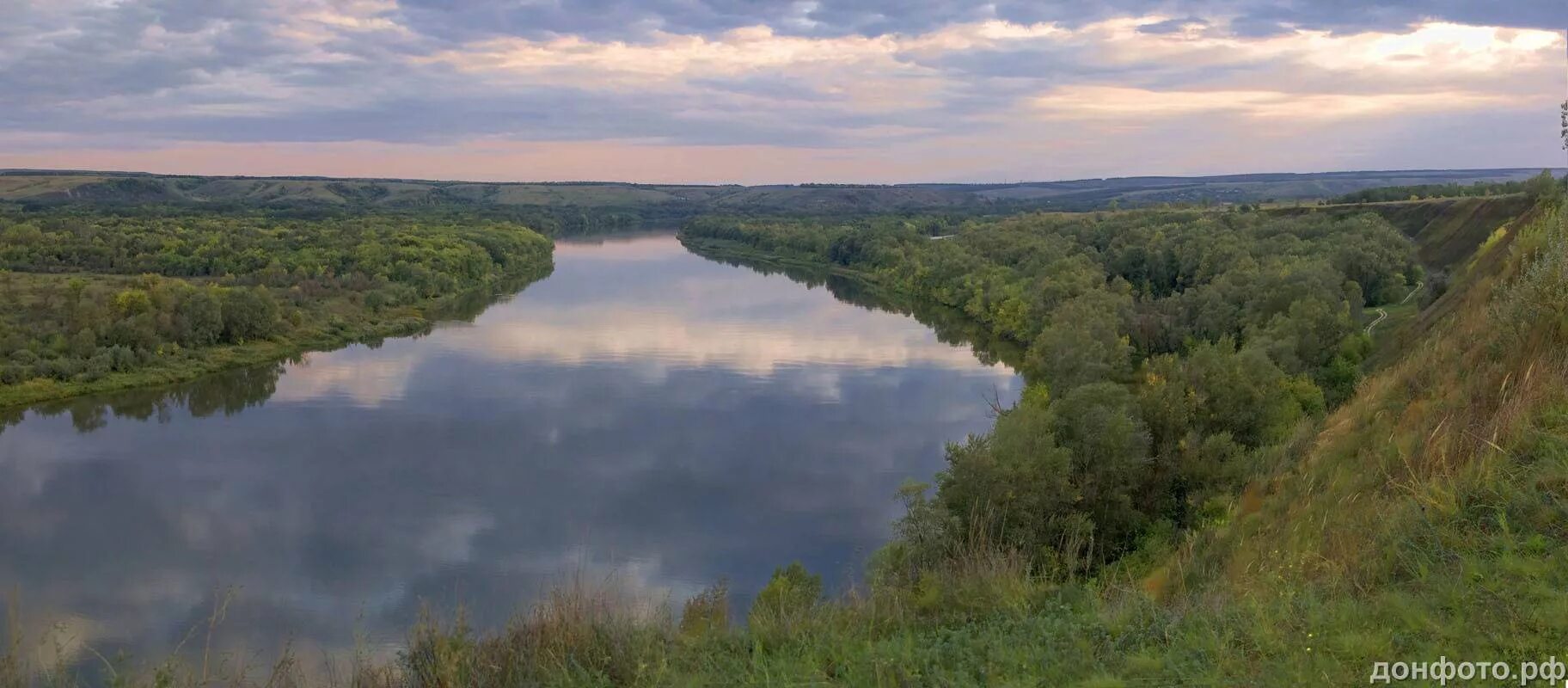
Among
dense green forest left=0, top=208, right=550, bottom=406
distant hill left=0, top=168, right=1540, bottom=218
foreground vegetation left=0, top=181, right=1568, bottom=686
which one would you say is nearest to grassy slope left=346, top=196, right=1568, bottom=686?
foreground vegetation left=0, top=181, right=1568, bottom=686

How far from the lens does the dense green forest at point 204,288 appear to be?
3052 centimetres

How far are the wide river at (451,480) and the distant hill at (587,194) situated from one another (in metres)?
105

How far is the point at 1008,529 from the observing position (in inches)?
512

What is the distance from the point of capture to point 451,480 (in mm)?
20578

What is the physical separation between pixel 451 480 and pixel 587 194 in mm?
161639

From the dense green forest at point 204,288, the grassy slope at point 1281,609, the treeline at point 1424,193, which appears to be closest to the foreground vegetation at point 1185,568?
the grassy slope at point 1281,609

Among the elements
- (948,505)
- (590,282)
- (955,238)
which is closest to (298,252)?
(590,282)

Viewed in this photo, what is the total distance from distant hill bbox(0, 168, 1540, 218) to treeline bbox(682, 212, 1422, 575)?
8654 centimetres

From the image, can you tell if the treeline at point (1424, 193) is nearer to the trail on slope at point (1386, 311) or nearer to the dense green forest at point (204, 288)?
the trail on slope at point (1386, 311)

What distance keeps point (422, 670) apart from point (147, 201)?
140459mm

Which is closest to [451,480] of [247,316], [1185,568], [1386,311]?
[1185,568]

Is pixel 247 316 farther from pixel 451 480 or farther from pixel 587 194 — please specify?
pixel 587 194

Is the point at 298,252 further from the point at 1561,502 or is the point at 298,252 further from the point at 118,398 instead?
the point at 1561,502

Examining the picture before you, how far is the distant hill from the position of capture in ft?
430
